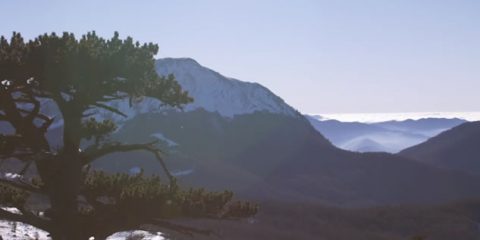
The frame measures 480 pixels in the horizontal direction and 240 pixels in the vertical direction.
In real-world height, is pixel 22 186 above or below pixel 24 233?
above

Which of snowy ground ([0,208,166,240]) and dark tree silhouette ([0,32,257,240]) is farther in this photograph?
snowy ground ([0,208,166,240])

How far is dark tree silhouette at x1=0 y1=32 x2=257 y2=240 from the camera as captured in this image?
16594 millimetres

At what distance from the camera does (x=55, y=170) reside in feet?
56.2

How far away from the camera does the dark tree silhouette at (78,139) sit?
16594mm

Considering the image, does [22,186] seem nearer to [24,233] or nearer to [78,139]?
[78,139]

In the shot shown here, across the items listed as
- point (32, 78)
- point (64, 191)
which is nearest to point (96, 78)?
point (32, 78)

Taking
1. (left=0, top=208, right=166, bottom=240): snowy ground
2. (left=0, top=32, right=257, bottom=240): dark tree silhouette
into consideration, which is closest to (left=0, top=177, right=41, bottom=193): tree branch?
(left=0, top=32, right=257, bottom=240): dark tree silhouette

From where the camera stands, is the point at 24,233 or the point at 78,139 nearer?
the point at 78,139

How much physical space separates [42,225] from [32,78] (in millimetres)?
3948

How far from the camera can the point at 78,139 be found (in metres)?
17.5

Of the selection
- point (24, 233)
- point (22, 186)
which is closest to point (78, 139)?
point (22, 186)

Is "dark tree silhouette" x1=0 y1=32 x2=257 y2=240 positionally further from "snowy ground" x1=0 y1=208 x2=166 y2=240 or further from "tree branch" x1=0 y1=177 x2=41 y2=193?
"snowy ground" x1=0 y1=208 x2=166 y2=240

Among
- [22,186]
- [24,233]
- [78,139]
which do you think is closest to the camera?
[22,186]

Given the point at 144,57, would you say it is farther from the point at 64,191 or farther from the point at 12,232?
the point at 12,232
